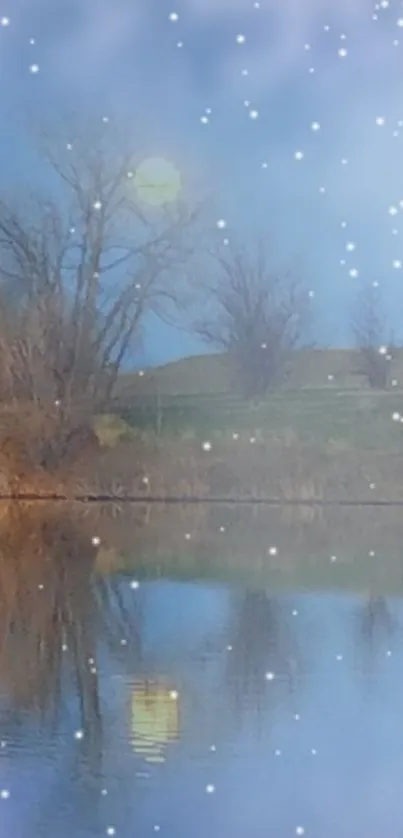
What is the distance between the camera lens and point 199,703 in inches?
70.2

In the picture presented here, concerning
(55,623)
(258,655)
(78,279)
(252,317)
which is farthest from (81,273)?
(258,655)

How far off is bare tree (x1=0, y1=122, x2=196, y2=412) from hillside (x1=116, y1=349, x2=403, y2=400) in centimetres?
20

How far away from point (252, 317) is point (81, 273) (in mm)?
558

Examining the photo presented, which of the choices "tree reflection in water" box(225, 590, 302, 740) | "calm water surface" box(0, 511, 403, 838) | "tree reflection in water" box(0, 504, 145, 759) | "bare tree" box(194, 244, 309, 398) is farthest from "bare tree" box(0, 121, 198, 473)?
Result: "tree reflection in water" box(225, 590, 302, 740)

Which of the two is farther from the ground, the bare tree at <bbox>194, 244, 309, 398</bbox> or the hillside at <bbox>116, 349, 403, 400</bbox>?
the bare tree at <bbox>194, 244, 309, 398</bbox>

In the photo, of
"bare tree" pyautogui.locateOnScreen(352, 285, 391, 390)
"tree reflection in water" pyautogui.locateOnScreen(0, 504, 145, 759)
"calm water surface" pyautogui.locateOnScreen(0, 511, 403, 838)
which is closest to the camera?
"calm water surface" pyautogui.locateOnScreen(0, 511, 403, 838)

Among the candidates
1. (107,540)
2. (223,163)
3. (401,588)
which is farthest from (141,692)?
(223,163)

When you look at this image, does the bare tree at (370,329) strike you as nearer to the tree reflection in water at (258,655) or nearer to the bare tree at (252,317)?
the bare tree at (252,317)

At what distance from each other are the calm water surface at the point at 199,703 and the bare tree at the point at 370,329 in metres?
0.93

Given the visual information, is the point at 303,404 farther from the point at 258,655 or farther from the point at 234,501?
the point at 258,655

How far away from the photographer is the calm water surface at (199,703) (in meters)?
1.44

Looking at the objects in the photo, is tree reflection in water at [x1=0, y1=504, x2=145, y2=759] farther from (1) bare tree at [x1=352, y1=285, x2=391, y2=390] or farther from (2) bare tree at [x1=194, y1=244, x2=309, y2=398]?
(1) bare tree at [x1=352, y1=285, x2=391, y2=390]

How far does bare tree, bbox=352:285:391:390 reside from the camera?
11.9 ft

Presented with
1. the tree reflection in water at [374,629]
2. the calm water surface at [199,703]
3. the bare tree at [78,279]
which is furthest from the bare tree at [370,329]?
the tree reflection in water at [374,629]
